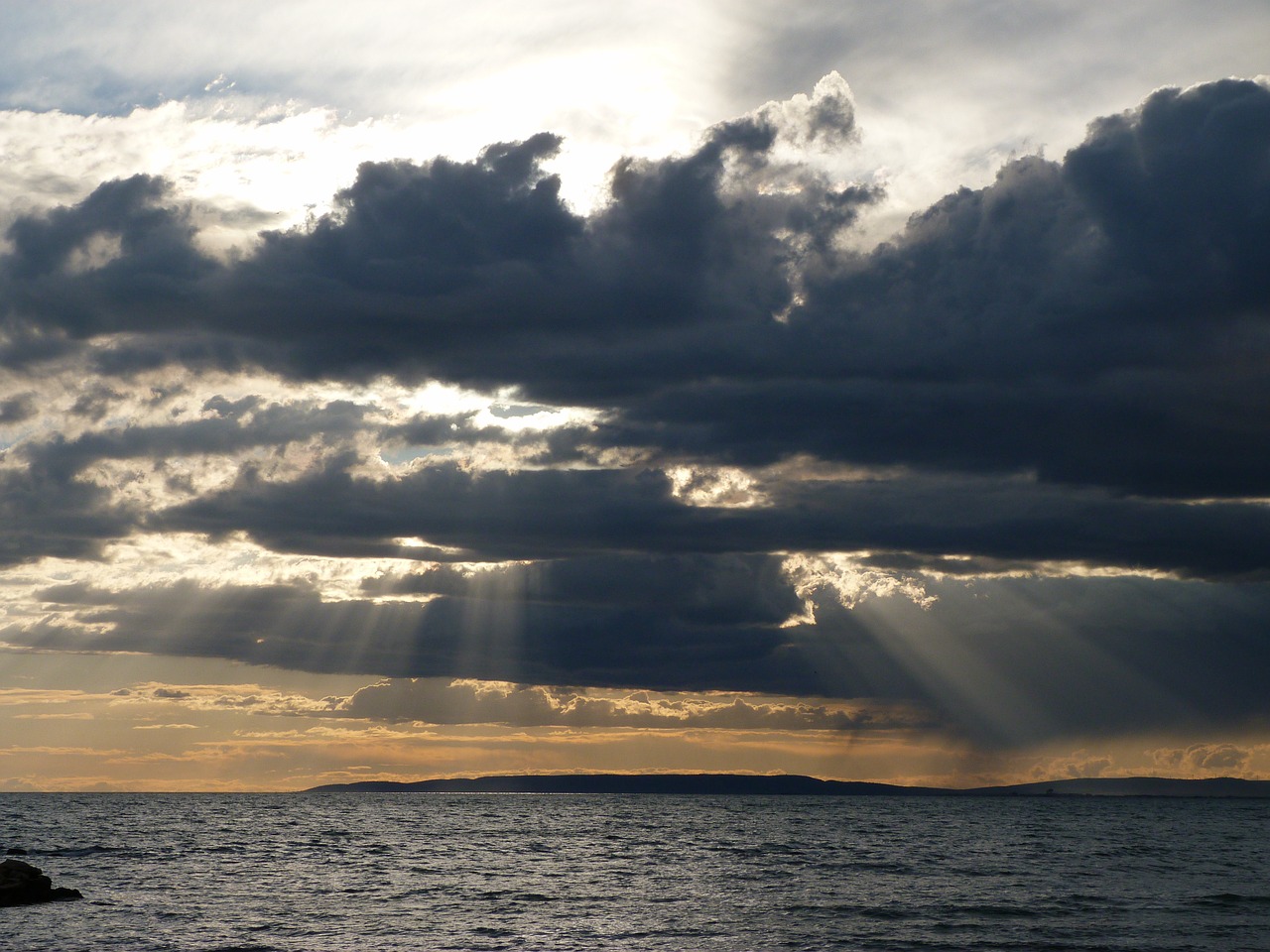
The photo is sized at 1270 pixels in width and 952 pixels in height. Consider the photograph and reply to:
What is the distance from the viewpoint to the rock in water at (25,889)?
74250mm

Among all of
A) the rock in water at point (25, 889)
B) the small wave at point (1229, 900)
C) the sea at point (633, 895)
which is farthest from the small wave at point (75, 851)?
the small wave at point (1229, 900)

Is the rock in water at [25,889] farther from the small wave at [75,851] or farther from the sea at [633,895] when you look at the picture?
the small wave at [75,851]

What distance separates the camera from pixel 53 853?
392 feet

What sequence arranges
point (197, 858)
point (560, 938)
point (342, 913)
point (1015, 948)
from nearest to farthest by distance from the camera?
point (1015, 948), point (560, 938), point (342, 913), point (197, 858)

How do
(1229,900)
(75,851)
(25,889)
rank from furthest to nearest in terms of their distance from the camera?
(75,851) < (1229,900) < (25,889)

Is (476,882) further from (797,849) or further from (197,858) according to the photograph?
(797,849)

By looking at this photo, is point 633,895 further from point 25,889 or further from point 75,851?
point 75,851

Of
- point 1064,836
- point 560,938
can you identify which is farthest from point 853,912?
point 1064,836

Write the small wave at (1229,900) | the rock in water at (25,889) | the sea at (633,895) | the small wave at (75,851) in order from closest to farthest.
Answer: the sea at (633,895) → the rock in water at (25,889) → the small wave at (1229,900) → the small wave at (75,851)

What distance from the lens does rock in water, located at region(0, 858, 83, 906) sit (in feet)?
244

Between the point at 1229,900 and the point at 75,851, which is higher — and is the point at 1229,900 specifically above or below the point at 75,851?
above

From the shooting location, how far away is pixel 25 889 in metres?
75.1

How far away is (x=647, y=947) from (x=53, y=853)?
83.6 m

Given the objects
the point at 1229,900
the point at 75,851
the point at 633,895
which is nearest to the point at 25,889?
the point at 633,895
